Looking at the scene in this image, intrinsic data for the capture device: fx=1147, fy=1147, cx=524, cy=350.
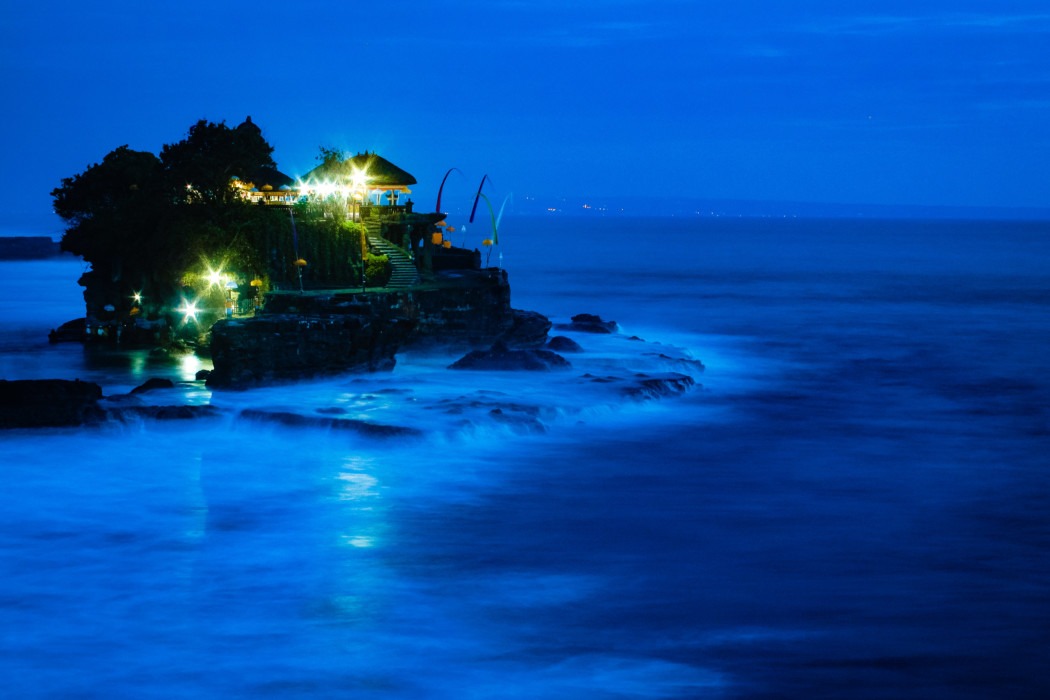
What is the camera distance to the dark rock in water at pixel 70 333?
40366 millimetres

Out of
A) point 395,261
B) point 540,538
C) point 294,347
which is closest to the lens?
point 540,538

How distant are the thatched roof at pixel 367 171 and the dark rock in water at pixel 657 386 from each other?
14.3 meters

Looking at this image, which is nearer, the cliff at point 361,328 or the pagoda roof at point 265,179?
the cliff at point 361,328

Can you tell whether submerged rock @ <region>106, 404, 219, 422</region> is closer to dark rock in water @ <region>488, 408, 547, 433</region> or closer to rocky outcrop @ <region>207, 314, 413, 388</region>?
rocky outcrop @ <region>207, 314, 413, 388</region>

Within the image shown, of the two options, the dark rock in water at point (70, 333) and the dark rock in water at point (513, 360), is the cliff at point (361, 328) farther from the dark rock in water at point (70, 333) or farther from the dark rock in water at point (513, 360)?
the dark rock in water at point (70, 333)

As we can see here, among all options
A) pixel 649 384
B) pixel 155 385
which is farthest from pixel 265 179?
pixel 649 384

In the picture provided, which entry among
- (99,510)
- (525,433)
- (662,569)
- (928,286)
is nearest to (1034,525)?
(662,569)

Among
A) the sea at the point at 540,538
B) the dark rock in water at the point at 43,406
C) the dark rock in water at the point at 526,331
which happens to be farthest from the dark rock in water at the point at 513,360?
the dark rock in water at the point at 43,406

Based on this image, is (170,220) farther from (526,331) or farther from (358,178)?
→ (526,331)

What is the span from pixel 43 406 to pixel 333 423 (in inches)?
239

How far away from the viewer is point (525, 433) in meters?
25.2

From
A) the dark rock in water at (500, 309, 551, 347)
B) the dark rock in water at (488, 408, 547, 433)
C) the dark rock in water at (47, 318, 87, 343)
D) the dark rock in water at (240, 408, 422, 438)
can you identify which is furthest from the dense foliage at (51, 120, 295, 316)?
the dark rock in water at (488, 408, 547, 433)

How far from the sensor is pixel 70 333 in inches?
1598

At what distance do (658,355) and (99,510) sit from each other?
65.5 ft
